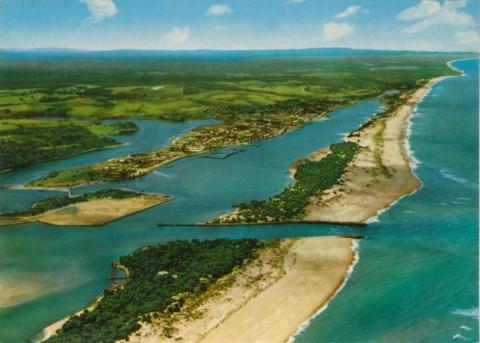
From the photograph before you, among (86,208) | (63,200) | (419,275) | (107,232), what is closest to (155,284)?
(107,232)

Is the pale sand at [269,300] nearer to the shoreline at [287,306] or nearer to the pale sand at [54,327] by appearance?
the shoreline at [287,306]

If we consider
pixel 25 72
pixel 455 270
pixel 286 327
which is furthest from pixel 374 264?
pixel 25 72

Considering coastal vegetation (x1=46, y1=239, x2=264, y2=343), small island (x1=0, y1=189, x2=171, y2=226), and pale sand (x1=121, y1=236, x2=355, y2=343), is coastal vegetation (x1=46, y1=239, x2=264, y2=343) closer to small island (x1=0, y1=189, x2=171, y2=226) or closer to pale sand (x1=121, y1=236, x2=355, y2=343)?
pale sand (x1=121, y1=236, x2=355, y2=343)

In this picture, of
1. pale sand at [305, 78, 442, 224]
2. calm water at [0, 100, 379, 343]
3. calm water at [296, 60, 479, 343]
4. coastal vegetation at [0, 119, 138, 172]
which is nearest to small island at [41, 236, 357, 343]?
calm water at [296, 60, 479, 343]

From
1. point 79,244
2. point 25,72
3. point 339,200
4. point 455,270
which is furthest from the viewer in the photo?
point 25,72

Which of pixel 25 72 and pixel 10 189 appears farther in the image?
pixel 25 72

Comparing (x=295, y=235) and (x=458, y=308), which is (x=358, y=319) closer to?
(x=458, y=308)

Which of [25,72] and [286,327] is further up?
[25,72]

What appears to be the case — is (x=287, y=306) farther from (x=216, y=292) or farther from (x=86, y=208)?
(x=86, y=208)
